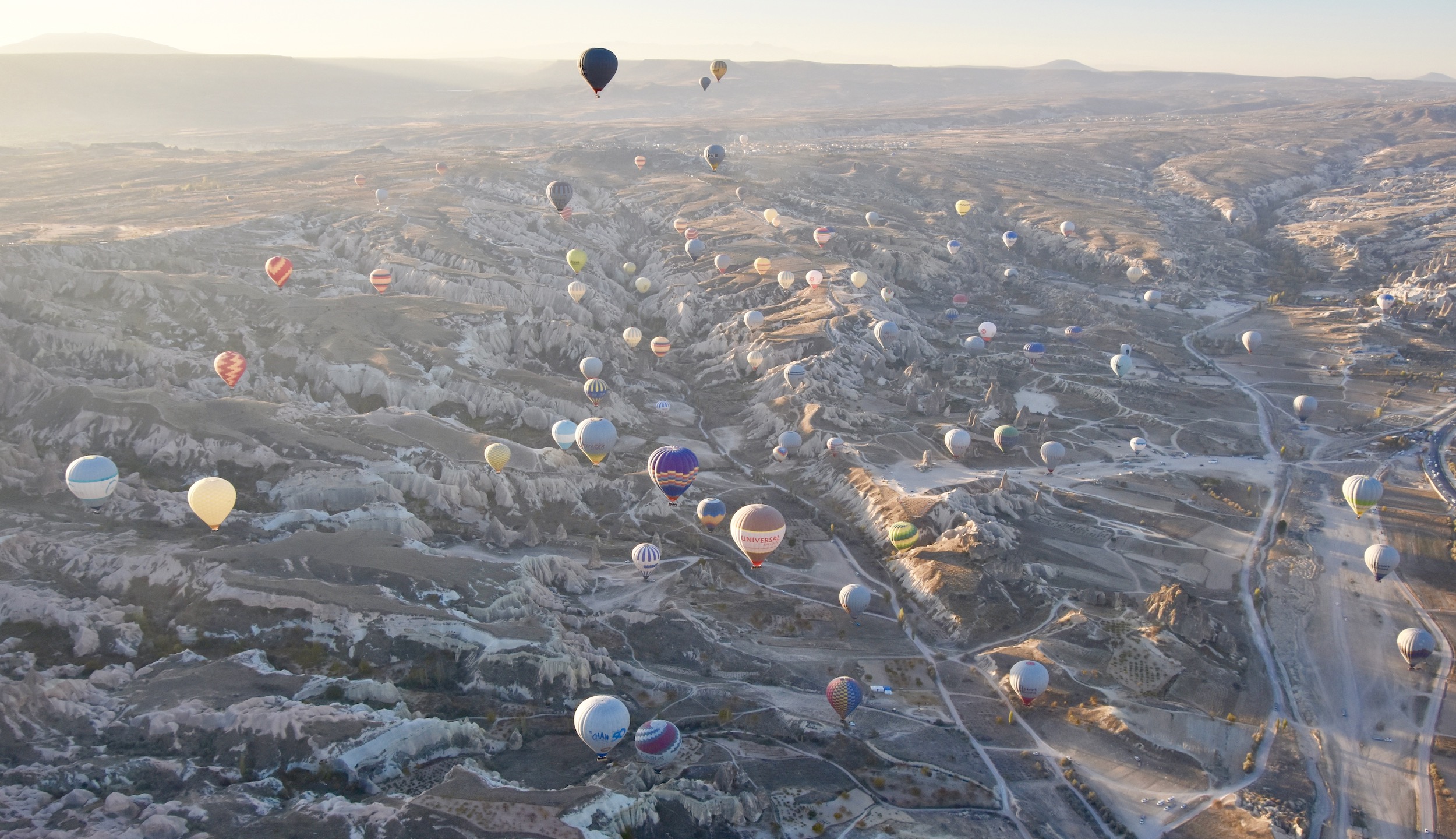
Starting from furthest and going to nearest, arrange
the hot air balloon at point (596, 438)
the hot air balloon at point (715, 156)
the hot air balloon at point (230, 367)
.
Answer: the hot air balloon at point (715, 156) → the hot air balloon at point (230, 367) → the hot air balloon at point (596, 438)

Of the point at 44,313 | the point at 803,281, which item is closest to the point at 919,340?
the point at 803,281

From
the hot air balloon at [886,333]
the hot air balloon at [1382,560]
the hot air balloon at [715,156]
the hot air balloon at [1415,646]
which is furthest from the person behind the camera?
the hot air balloon at [715,156]

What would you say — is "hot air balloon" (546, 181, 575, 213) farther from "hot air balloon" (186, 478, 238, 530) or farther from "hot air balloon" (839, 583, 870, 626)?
"hot air balloon" (839, 583, 870, 626)

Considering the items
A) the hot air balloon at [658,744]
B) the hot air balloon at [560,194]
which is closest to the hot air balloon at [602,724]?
the hot air balloon at [658,744]

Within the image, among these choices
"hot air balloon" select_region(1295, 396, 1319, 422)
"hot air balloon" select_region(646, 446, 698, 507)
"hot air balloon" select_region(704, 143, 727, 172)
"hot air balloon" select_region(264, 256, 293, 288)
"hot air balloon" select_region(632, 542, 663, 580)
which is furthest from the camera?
"hot air balloon" select_region(704, 143, 727, 172)

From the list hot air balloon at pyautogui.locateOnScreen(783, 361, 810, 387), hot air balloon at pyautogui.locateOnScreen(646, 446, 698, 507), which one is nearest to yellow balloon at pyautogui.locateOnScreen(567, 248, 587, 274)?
hot air balloon at pyautogui.locateOnScreen(783, 361, 810, 387)

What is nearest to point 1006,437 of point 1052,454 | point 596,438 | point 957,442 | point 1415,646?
point 1052,454

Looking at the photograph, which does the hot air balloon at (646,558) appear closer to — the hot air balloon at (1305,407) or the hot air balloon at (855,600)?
the hot air balloon at (855,600)
